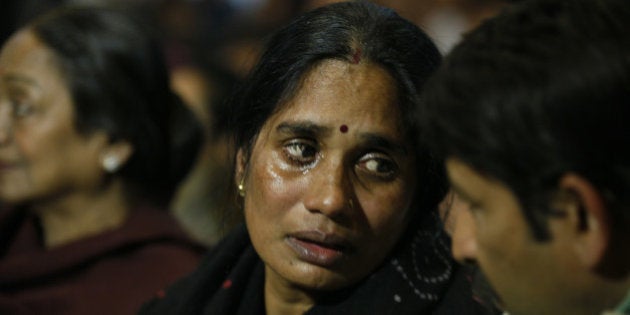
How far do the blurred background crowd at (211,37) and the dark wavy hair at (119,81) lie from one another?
212 millimetres

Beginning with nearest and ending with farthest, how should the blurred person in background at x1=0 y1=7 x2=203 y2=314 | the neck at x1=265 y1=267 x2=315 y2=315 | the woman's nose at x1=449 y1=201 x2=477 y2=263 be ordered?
the woman's nose at x1=449 y1=201 x2=477 y2=263 < the neck at x1=265 y1=267 x2=315 y2=315 < the blurred person in background at x1=0 y1=7 x2=203 y2=314

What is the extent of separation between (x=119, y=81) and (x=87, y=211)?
18.5 inches

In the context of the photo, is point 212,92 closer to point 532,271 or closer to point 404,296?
point 404,296

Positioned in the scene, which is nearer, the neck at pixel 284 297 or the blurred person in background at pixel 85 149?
the neck at pixel 284 297

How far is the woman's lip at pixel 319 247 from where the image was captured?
1.83 m

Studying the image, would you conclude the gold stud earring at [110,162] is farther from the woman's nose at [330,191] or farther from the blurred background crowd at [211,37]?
the woman's nose at [330,191]

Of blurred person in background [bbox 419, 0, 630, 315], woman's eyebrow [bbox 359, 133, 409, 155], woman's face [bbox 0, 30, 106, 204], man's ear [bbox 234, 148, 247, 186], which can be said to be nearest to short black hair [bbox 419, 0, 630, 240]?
blurred person in background [bbox 419, 0, 630, 315]

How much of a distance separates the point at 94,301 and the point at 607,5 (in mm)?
1975

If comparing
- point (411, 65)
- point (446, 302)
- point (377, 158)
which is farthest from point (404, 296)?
point (411, 65)

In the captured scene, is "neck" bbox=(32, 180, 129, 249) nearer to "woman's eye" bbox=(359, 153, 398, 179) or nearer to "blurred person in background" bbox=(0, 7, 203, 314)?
"blurred person in background" bbox=(0, 7, 203, 314)

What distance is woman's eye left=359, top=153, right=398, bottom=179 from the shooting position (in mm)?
1864

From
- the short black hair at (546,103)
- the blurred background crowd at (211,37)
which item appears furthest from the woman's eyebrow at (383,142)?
the blurred background crowd at (211,37)

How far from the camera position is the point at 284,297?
6.87ft

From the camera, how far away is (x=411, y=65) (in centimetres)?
190
